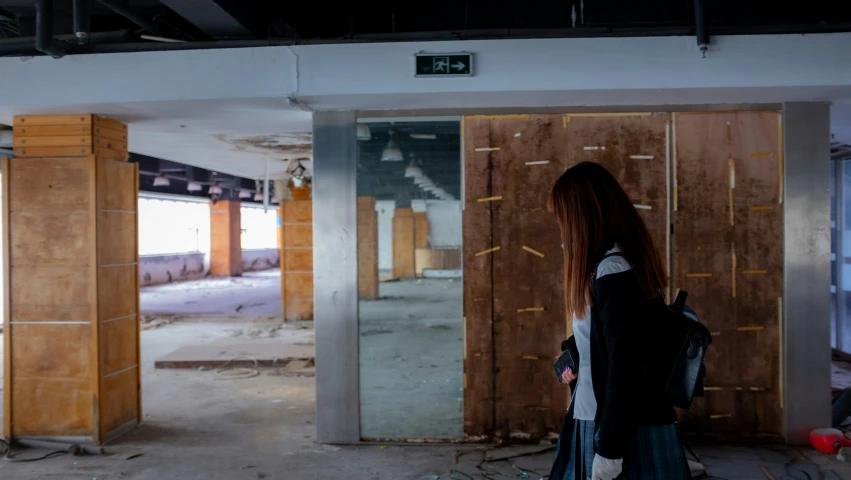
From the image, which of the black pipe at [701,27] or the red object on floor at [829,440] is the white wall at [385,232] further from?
the red object on floor at [829,440]

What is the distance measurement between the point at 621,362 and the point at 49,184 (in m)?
4.51

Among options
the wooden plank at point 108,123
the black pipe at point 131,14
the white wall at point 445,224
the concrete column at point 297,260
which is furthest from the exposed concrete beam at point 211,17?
the concrete column at point 297,260

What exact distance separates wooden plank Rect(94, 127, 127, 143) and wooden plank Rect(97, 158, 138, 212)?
0.60 ft

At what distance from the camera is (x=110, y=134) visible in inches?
205

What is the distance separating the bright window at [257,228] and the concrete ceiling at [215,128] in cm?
1748

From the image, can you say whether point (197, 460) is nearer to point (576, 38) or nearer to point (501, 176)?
point (501, 176)

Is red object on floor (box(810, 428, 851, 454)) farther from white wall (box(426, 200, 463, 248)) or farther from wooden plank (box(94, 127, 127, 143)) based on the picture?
wooden plank (box(94, 127, 127, 143))

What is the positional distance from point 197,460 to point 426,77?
299cm

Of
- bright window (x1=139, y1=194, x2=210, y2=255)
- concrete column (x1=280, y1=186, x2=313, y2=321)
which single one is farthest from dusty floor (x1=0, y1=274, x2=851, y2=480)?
bright window (x1=139, y1=194, x2=210, y2=255)

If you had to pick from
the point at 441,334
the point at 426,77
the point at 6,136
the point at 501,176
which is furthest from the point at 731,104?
the point at 6,136

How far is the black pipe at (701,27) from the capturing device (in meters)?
4.11

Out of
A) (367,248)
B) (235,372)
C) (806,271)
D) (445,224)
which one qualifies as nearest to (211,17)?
(367,248)

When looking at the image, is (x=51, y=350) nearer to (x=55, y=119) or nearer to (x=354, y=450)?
(x=55, y=119)

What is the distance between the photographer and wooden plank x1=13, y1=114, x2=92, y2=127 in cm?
496
